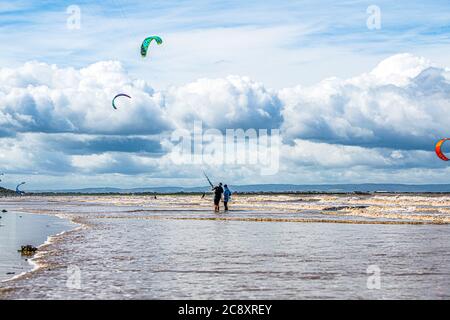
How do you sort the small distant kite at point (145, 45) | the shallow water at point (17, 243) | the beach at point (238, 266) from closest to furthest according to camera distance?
the beach at point (238, 266), the shallow water at point (17, 243), the small distant kite at point (145, 45)

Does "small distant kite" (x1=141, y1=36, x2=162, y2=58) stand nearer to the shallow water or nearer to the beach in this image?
Result: the shallow water

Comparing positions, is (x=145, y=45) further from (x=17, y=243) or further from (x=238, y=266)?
(x=238, y=266)

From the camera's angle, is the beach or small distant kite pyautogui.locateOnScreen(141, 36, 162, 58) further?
small distant kite pyautogui.locateOnScreen(141, 36, 162, 58)

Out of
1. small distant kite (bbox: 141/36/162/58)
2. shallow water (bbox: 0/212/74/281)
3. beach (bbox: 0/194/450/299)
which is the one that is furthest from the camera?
small distant kite (bbox: 141/36/162/58)

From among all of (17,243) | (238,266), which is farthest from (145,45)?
(238,266)

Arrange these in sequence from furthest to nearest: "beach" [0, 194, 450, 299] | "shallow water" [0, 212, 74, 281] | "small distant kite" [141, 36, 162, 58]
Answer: "small distant kite" [141, 36, 162, 58] → "shallow water" [0, 212, 74, 281] → "beach" [0, 194, 450, 299]

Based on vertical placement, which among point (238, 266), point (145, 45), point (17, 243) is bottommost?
point (238, 266)

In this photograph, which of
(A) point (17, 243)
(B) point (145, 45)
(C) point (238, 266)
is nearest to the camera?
(C) point (238, 266)

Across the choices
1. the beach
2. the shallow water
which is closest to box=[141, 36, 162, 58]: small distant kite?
the shallow water

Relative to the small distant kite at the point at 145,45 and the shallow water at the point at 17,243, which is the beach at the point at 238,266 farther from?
the small distant kite at the point at 145,45

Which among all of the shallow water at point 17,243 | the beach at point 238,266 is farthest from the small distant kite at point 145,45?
the beach at point 238,266
